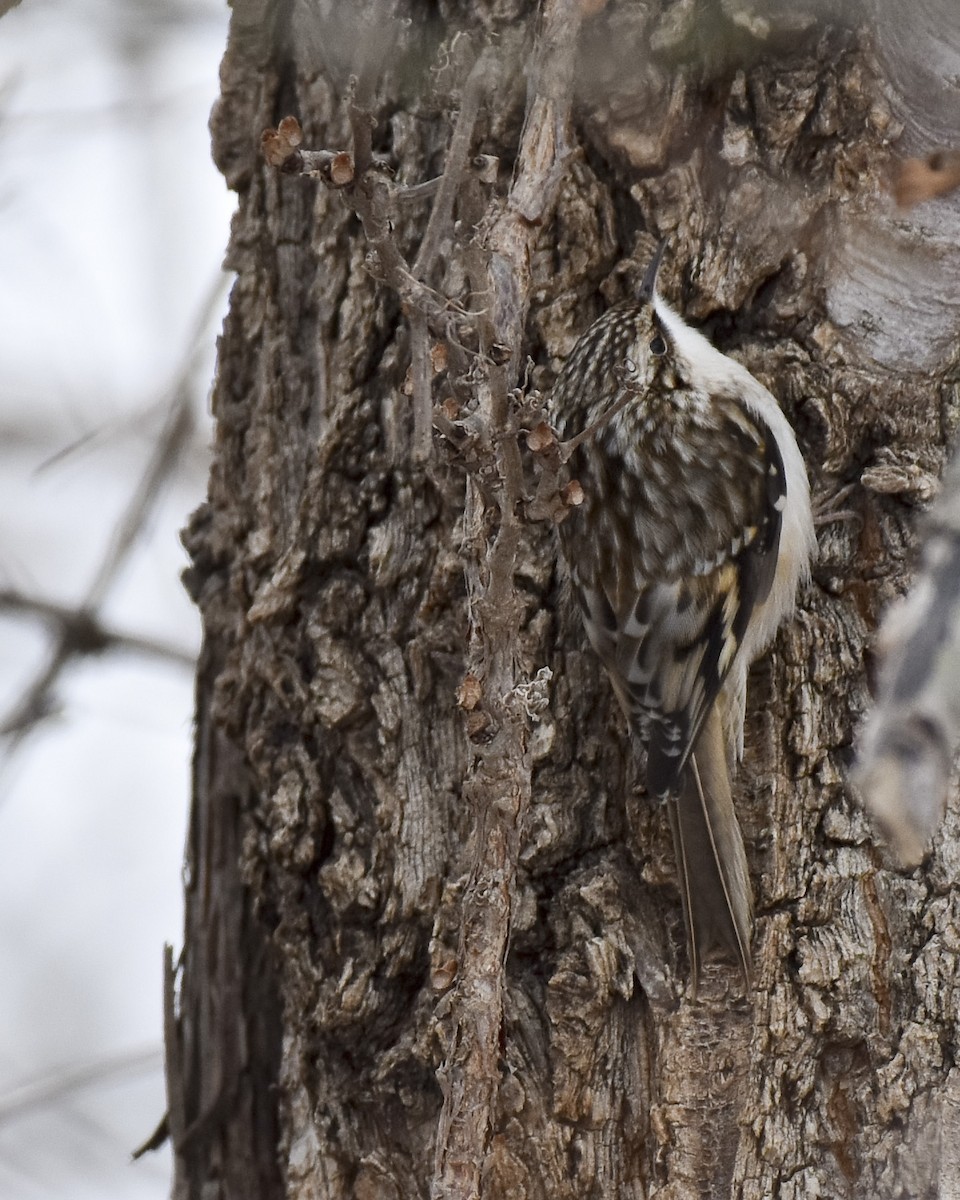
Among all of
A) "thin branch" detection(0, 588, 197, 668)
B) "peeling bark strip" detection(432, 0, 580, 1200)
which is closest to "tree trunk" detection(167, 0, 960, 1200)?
"peeling bark strip" detection(432, 0, 580, 1200)

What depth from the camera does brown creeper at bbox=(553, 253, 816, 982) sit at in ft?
6.28

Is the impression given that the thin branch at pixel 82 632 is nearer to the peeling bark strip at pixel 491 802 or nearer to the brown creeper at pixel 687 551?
the brown creeper at pixel 687 551

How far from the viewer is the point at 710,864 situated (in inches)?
73.0

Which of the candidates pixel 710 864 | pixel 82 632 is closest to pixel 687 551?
pixel 710 864

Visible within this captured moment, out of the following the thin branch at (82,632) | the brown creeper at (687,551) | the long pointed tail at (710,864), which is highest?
the brown creeper at (687,551)

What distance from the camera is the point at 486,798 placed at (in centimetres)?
150

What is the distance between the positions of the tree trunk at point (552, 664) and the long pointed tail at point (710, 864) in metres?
0.04

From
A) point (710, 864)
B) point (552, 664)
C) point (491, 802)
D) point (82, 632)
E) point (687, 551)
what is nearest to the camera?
point (491, 802)

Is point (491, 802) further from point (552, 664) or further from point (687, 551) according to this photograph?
point (687, 551)

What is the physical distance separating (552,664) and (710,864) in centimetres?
40

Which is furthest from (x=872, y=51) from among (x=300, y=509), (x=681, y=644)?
(x=300, y=509)

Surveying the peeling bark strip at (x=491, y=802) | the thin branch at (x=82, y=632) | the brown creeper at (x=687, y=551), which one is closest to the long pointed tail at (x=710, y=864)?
the brown creeper at (x=687, y=551)

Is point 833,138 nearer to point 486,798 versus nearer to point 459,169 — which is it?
point 459,169

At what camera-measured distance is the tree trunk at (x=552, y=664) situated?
70.4 inches
